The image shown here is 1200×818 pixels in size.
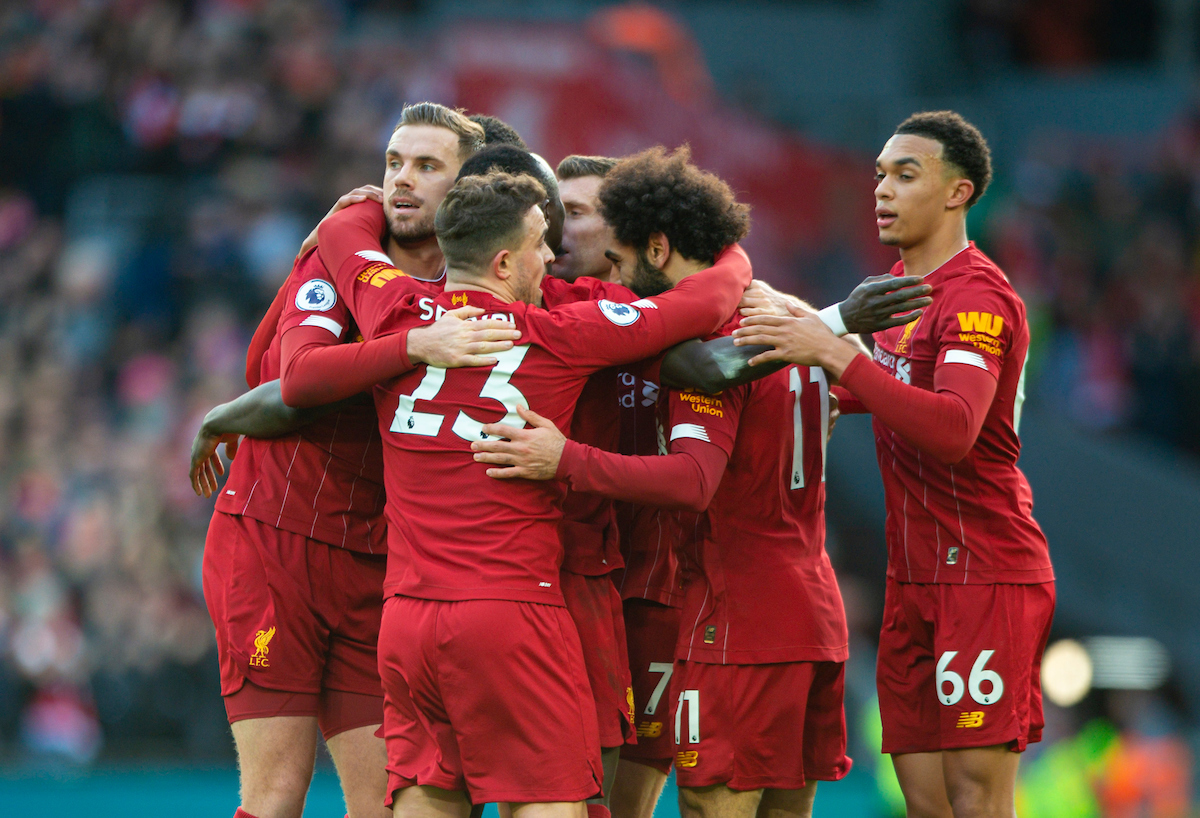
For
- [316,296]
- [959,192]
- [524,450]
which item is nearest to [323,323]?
[316,296]

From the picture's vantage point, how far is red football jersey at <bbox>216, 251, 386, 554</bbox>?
4906mm

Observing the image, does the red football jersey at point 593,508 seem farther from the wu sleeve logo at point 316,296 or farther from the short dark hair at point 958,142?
the short dark hair at point 958,142

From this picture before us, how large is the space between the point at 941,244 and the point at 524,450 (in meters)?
1.76

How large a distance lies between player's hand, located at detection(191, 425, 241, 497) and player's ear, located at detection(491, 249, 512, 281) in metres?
1.43

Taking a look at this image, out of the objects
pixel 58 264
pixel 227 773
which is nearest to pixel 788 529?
pixel 227 773

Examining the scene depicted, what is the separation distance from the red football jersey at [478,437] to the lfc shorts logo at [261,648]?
2.35ft

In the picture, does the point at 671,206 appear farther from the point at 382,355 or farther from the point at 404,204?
the point at 382,355

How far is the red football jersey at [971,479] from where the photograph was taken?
4730mm

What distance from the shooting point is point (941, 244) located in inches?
194

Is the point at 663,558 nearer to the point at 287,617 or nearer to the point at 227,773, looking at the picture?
the point at 287,617

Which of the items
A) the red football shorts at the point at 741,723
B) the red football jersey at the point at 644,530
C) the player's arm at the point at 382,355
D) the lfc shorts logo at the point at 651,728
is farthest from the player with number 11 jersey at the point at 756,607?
the player's arm at the point at 382,355

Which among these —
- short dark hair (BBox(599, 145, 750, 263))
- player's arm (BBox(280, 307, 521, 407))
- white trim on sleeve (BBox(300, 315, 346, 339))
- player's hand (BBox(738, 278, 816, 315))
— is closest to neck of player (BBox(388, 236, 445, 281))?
white trim on sleeve (BBox(300, 315, 346, 339))

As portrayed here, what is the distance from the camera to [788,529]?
15.4ft

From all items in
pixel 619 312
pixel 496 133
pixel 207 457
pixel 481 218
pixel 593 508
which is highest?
pixel 496 133
